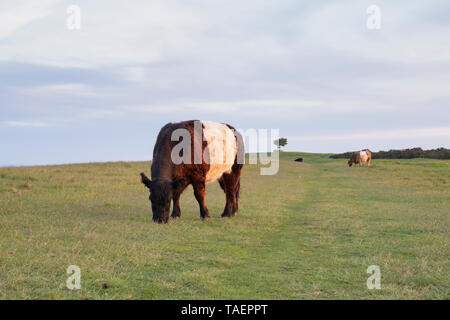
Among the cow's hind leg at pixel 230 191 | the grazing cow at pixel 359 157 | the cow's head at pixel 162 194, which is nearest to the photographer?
the cow's head at pixel 162 194

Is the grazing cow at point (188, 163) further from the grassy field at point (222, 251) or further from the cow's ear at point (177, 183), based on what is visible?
the grassy field at point (222, 251)

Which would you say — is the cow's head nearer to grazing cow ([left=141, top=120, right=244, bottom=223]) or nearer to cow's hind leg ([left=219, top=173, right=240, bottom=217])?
grazing cow ([left=141, top=120, right=244, bottom=223])

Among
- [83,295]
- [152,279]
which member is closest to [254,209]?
[152,279]

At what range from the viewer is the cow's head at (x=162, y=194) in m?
11.0

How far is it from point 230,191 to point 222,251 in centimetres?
533

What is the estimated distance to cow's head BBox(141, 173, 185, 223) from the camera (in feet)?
36.0

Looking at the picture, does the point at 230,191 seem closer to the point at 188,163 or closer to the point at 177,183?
the point at 188,163

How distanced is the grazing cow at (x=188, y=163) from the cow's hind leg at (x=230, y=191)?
0.04 meters

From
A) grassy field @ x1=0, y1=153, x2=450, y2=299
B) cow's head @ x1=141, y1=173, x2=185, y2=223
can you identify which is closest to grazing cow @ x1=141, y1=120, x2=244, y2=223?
cow's head @ x1=141, y1=173, x2=185, y2=223

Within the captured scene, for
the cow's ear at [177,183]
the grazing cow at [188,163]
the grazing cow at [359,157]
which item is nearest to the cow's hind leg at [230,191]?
the grazing cow at [188,163]

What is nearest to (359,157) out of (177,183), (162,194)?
(177,183)

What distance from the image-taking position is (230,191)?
13.7 meters

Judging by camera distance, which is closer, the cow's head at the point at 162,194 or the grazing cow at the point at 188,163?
the cow's head at the point at 162,194
